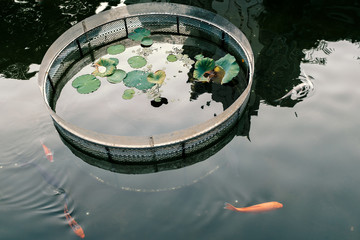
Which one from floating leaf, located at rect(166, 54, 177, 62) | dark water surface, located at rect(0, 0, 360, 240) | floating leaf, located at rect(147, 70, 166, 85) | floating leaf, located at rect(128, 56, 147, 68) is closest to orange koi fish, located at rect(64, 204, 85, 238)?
dark water surface, located at rect(0, 0, 360, 240)

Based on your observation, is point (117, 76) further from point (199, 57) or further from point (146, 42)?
point (199, 57)

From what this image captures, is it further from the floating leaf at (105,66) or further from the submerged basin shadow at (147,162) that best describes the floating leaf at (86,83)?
the submerged basin shadow at (147,162)

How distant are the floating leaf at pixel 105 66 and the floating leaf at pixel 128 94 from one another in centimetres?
69

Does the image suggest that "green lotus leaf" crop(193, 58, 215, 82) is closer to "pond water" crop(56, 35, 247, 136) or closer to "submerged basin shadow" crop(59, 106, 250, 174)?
"pond water" crop(56, 35, 247, 136)

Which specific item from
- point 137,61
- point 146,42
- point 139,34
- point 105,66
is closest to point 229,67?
point 137,61

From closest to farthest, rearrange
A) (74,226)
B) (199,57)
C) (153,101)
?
(74,226) → (153,101) → (199,57)

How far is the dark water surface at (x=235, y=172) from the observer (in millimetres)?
5352

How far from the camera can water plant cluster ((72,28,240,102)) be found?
7.38 m

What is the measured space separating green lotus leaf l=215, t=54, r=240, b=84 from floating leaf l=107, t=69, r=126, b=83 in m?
2.28

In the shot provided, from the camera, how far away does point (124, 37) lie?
29.1ft

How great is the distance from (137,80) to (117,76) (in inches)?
20.0

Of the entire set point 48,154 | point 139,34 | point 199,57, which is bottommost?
point 48,154

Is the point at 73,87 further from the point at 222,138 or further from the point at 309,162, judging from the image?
the point at 309,162

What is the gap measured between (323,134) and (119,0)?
6.87 meters
